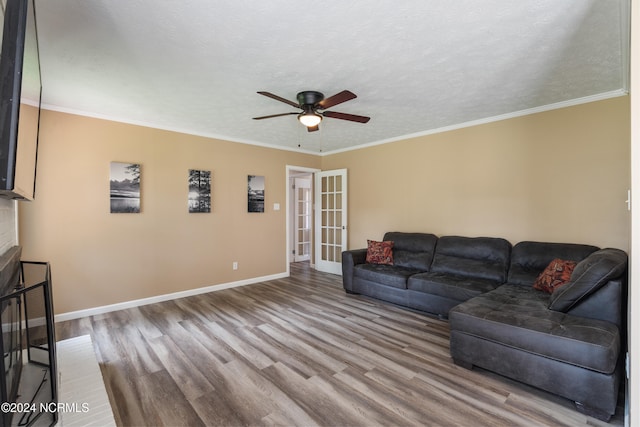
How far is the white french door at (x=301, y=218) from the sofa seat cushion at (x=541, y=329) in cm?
523

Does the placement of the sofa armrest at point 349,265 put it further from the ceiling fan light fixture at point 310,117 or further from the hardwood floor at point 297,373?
the ceiling fan light fixture at point 310,117

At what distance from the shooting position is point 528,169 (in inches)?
139

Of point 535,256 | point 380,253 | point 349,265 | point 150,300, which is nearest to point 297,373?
point 349,265

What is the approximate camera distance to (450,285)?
3.30 m

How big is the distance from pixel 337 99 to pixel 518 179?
2622mm

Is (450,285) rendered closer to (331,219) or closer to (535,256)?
(535,256)

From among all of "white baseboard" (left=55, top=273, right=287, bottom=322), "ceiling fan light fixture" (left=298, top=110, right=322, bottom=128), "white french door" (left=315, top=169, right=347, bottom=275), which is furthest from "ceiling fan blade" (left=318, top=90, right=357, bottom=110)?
"white baseboard" (left=55, top=273, right=287, bottom=322)

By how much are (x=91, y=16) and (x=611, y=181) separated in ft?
15.5

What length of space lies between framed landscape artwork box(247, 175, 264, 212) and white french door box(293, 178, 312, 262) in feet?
7.20

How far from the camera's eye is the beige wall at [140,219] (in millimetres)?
3332

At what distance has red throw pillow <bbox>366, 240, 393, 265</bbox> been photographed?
4.34 metres

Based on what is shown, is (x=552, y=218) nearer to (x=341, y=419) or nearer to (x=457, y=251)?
(x=457, y=251)

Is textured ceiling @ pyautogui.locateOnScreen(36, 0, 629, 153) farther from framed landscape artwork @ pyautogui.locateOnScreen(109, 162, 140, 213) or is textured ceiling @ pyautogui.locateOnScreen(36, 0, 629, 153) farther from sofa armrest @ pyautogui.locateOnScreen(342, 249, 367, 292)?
sofa armrest @ pyautogui.locateOnScreen(342, 249, 367, 292)

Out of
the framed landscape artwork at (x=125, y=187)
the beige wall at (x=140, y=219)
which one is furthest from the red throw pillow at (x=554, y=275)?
the framed landscape artwork at (x=125, y=187)
